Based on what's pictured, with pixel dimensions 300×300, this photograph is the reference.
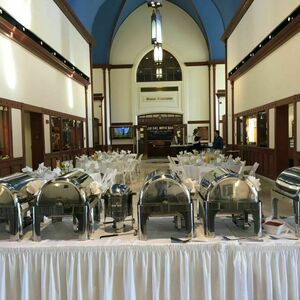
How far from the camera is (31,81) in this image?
955 cm

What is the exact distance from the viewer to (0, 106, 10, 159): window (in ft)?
24.9

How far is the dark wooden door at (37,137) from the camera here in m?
10.3

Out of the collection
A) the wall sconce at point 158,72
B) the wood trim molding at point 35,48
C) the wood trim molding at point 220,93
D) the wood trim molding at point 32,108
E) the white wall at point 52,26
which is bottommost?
the wood trim molding at point 32,108

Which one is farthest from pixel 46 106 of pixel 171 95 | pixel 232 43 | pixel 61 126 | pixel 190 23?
pixel 190 23

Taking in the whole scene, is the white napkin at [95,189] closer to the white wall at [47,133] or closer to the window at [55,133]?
the white wall at [47,133]

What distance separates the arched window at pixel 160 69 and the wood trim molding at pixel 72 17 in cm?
689

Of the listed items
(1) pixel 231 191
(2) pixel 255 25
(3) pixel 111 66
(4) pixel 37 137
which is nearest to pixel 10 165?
(4) pixel 37 137

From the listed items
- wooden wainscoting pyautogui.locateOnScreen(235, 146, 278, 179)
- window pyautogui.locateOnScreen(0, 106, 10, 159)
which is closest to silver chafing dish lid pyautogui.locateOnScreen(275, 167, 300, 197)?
window pyautogui.locateOnScreen(0, 106, 10, 159)

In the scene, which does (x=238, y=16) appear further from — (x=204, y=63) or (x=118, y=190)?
(x=118, y=190)

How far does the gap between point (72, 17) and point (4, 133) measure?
7.22 m

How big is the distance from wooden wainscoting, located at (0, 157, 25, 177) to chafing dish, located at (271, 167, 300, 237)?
5.83 m

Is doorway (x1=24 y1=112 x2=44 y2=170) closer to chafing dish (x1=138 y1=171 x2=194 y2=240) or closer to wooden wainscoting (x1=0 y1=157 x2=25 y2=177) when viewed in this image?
wooden wainscoting (x1=0 y1=157 x2=25 y2=177)

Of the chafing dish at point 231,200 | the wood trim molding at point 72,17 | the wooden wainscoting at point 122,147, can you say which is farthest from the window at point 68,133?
the chafing dish at point 231,200

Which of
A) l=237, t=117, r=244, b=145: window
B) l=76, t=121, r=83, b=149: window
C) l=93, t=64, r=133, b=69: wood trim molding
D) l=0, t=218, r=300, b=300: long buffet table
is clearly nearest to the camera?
l=0, t=218, r=300, b=300: long buffet table
